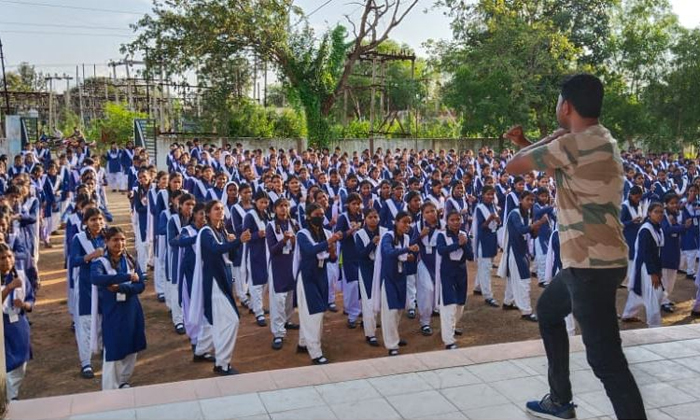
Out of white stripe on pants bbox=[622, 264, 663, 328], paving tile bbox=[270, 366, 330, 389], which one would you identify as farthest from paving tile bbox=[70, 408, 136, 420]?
white stripe on pants bbox=[622, 264, 663, 328]

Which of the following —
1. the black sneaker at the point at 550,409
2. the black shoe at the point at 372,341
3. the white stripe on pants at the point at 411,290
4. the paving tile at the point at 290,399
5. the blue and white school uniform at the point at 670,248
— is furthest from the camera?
the blue and white school uniform at the point at 670,248

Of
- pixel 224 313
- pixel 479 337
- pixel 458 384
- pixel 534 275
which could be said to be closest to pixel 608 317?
pixel 458 384

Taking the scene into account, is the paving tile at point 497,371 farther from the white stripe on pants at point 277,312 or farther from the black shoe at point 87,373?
the black shoe at point 87,373

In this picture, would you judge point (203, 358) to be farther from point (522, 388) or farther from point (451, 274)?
point (522, 388)

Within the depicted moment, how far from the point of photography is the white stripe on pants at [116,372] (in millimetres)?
5398

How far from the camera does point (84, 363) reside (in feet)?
21.1

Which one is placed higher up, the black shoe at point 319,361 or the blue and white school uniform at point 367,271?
the blue and white school uniform at point 367,271

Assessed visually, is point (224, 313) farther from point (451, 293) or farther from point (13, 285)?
point (451, 293)

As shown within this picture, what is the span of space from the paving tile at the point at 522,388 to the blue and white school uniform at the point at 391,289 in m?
2.92

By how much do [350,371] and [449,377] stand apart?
697mm

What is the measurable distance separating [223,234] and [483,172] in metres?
9.25

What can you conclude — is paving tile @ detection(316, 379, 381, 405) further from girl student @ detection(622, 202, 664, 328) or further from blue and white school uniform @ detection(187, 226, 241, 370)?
girl student @ detection(622, 202, 664, 328)

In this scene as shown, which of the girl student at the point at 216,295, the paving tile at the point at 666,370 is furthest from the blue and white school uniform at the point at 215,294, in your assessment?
the paving tile at the point at 666,370

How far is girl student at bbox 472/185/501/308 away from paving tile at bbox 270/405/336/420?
6.06m
